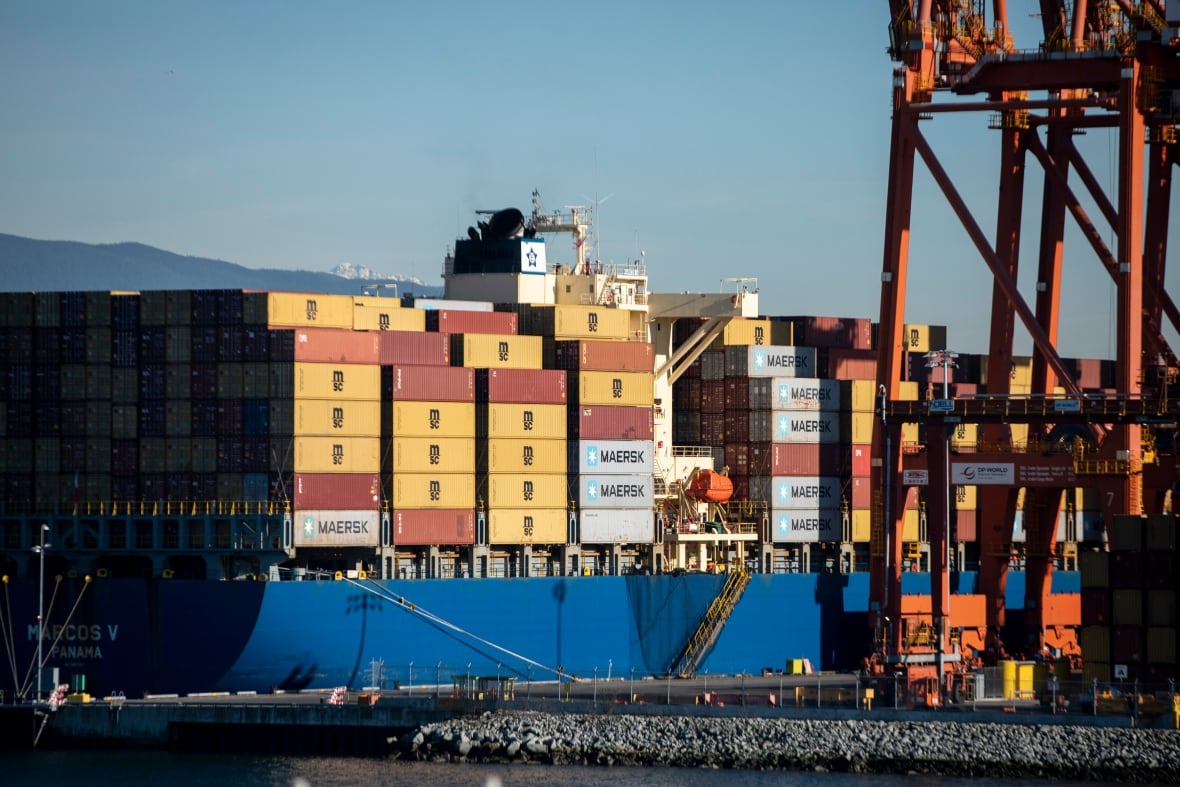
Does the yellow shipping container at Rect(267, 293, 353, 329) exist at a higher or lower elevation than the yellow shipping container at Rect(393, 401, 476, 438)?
higher

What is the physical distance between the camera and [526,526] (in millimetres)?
63812

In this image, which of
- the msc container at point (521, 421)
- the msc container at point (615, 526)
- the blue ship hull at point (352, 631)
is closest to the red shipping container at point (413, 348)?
the msc container at point (521, 421)

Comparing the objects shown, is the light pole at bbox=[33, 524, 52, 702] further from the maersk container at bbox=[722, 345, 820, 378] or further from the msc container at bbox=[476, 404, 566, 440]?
the maersk container at bbox=[722, 345, 820, 378]

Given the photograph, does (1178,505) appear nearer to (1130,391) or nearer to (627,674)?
(1130,391)

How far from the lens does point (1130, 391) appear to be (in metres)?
57.9

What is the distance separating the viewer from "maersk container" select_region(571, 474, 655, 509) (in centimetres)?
6506

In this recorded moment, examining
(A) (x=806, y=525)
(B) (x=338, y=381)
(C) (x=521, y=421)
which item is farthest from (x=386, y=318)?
(A) (x=806, y=525)

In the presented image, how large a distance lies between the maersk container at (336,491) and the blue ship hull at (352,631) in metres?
2.15

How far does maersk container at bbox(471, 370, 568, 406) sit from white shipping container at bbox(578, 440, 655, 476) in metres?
1.72

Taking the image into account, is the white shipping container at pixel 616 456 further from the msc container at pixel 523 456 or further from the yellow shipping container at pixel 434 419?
the yellow shipping container at pixel 434 419

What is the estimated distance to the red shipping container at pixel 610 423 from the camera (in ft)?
213

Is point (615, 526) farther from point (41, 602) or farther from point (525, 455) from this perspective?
point (41, 602)

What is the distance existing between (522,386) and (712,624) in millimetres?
9882

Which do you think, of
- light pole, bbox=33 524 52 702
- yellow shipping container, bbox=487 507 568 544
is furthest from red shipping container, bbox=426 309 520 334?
light pole, bbox=33 524 52 702
